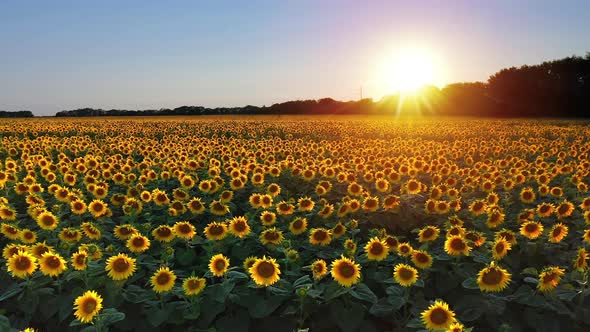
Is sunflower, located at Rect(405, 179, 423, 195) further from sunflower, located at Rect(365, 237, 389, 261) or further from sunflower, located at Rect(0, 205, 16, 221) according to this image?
sunflower, located at Rect(0, 205, 16, 221)

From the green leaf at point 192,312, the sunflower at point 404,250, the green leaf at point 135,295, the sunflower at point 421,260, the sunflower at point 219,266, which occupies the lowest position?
the green leaf at point 192,312

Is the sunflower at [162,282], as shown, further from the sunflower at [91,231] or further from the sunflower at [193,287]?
the sunflower at [91,231]

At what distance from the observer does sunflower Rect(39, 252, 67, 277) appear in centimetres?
464

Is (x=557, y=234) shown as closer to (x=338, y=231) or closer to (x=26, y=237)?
(x=338, y=231)

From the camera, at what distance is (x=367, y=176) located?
369 inches

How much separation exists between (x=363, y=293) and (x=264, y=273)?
0.99 metres

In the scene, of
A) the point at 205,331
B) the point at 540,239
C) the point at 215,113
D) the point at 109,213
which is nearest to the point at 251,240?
the point at 205,331

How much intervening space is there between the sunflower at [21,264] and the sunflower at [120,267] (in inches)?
29.3

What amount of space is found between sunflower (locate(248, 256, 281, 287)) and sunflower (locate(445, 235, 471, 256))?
2087 mm

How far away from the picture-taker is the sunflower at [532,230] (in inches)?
223

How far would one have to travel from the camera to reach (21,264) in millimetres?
4594

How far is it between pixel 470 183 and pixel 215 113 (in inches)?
3035

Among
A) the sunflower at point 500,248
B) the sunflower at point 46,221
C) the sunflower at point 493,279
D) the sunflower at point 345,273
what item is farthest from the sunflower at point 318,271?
the sunflower at point 46,221

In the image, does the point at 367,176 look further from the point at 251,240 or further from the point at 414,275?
the point at 414,275
